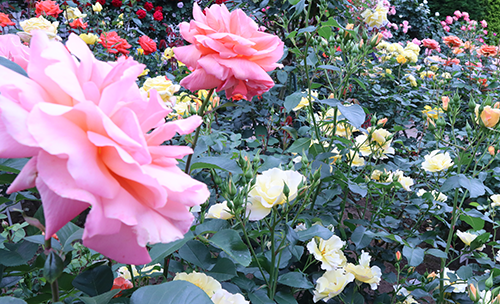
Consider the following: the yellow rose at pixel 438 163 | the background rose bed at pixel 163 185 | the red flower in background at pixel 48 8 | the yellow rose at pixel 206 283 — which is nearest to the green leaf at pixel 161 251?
the background rose bed at pixel 163 185

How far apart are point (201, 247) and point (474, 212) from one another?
40.1 inches

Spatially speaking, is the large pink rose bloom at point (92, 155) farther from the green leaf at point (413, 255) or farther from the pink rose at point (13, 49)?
the green leaf at point (413, 255)

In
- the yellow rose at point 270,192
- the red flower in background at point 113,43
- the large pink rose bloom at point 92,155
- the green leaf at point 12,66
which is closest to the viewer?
the large pink rose bloom at point 92,155

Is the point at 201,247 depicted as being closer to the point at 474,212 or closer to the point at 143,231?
the point at 143,231

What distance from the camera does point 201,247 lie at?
0.75 m

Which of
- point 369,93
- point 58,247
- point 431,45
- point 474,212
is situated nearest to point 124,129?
point 58,247

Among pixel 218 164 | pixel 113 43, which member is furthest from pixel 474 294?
pixel 113 43

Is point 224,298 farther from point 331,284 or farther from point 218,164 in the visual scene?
point 331,284

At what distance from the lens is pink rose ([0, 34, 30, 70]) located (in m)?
0.41

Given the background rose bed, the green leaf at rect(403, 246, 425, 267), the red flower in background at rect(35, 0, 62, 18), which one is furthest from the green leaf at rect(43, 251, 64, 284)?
the red flower in background at rect(35, 0, 62, 18)

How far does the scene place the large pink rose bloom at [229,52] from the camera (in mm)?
663

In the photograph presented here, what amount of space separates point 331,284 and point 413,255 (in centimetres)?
33

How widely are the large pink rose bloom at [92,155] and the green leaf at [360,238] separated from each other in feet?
2.98

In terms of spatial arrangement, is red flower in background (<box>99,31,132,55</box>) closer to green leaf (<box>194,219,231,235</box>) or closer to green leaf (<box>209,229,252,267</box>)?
green leaf (<box>194,219,231,235</box>)
